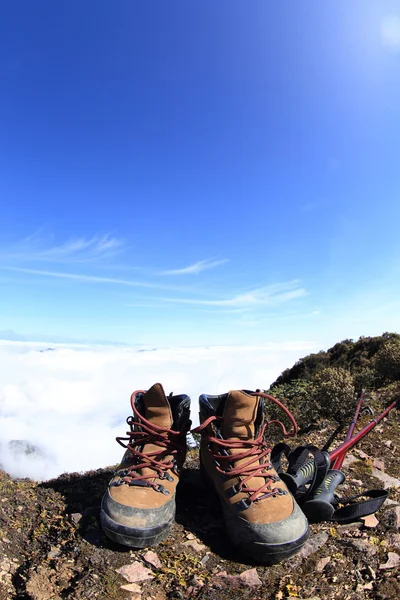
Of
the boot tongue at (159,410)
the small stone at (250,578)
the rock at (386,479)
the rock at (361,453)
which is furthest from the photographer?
the rock at (361,453)

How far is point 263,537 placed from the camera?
7.63 ft

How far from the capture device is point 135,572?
2.24 meters

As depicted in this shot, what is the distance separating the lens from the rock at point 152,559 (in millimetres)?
2334

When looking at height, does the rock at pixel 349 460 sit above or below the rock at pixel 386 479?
above

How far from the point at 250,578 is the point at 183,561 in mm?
462

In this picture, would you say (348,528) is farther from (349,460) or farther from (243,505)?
(349,460)

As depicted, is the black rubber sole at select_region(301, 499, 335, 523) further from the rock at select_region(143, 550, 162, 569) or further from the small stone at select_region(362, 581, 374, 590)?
the rock at select_region(143, 550, 162, 569)

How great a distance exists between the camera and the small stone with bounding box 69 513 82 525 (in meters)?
2.79

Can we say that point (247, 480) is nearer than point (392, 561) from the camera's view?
No

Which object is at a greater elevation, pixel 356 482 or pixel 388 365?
pixel 388 365

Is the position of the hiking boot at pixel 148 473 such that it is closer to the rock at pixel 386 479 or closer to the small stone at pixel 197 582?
the small stone at pixel 197 582

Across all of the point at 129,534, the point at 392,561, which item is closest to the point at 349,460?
the point at 392,561

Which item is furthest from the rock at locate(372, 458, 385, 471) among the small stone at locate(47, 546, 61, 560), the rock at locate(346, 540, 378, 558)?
the small stone at locate(47, 546, 61, 560)

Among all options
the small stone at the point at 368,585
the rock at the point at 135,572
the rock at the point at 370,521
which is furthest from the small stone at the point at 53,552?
the rock at the point at 370,521
